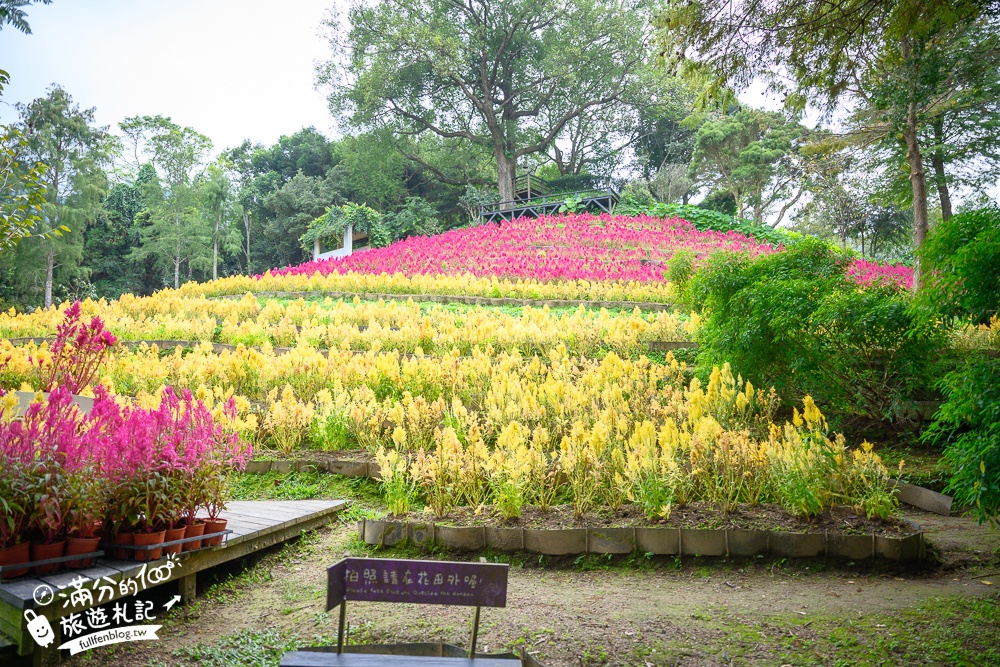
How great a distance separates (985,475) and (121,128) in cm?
4043

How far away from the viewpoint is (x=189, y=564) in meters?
3.44

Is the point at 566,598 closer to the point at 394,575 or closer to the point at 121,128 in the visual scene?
the point at 394,575

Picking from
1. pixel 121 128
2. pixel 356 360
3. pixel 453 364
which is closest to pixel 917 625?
pixel 453 364

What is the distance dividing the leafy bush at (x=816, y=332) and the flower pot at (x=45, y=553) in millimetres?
5248

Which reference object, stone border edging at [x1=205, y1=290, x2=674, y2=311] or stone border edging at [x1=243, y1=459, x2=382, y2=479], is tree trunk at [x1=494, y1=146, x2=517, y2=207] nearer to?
stone border edging at [x1=205, y1=290, x2=674, y2=311]

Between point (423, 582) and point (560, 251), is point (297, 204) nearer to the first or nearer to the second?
point (560, 251)

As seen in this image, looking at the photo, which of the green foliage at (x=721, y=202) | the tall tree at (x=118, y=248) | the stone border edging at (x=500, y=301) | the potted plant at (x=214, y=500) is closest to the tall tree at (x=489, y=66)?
the green foliage at (x=721, y=202)

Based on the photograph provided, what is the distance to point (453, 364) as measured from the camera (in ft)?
22.6

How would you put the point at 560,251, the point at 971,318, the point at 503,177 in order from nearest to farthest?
the point at 971,318 → the point at 560,251 → the point at 503,177

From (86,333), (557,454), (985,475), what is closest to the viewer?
(985,475)

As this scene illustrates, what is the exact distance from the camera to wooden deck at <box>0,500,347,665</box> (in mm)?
2701

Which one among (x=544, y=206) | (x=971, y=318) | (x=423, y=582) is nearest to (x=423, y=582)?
(x=423, y=582)

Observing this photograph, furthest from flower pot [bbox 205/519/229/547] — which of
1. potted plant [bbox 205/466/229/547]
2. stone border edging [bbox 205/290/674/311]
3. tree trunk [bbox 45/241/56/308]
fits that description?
tree trunk [bbox 45/241/56/308]

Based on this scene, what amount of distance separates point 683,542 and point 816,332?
9.18ft
